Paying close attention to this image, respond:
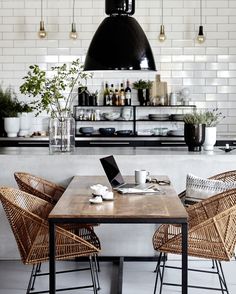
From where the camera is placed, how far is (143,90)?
8.95 m

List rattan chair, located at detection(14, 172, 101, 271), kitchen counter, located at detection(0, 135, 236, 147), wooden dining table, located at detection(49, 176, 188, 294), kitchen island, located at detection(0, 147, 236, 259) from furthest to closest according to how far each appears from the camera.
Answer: kitchen counter, located at detection(0, 135, 236, 147) < kitchen island, located at detection(0, 147, 236, 259) < rattan chair, located at detection(14, 172, 101, 271) < wooden dining table, located at detection(49, 176, 188, 294)

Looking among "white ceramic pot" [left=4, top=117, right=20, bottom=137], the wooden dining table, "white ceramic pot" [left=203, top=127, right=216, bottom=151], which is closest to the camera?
the wooden dining table

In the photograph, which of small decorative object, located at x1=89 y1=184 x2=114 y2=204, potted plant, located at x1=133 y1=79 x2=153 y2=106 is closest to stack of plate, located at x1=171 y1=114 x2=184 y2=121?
potted plant, located at x1=133 y1=79 x2=153 y2=106

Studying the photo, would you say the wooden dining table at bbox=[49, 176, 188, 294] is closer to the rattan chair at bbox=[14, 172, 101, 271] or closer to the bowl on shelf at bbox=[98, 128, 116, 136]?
the rattan chair at bbox=[14, 172, 101, 271]

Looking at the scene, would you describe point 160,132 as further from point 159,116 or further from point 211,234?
point 211,234

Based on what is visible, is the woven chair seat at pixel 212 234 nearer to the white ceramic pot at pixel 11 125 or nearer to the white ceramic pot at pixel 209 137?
the white ceramic pot at pixel 209 137

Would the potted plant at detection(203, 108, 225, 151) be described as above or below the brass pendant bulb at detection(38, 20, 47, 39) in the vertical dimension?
below

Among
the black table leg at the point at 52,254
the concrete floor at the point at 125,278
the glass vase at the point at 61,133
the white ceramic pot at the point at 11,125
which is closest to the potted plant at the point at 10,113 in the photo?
the white ceramic pot at the point at 11,125

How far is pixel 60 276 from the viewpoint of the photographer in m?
5.18

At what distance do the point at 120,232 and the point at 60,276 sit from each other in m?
0.72

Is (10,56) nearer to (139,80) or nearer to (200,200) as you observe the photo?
(139,80)

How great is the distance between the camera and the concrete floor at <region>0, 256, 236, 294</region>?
4844 millimetres

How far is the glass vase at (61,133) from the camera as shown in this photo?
570cm

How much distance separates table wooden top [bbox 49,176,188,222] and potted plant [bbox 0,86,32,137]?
158 inches
